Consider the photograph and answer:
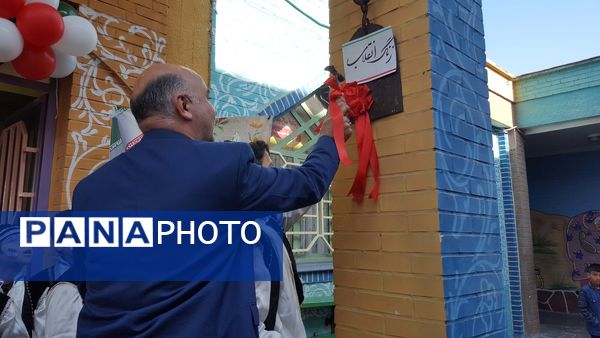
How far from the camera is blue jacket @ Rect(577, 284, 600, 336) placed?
4848 millimetres

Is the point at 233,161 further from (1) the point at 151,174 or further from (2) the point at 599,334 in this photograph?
(2) the point at 599,334

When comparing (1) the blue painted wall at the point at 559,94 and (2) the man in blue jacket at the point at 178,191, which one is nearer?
(2) the man in blue jacket at the point at 178,191

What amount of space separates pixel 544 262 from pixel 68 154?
9.91 meters

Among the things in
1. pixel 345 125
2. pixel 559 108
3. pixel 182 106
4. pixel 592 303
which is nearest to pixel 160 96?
pixel 182 106

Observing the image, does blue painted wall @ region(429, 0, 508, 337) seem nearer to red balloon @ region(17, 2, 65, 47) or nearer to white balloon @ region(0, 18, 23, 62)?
red balloon @ region(17, 2, 65, 47)

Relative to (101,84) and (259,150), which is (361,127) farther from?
(101,84)

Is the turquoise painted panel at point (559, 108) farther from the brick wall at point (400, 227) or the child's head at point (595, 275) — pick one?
the brick wall at point (400, 227)

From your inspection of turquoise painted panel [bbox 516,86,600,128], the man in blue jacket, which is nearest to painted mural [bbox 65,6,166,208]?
the man in blue jacket

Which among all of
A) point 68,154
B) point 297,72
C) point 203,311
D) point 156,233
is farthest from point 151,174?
point 297,72

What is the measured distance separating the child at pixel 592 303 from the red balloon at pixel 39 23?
6.00m

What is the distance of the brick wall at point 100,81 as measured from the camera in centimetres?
316

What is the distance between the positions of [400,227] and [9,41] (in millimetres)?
2540

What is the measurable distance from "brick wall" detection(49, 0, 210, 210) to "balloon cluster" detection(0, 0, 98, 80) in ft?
0.91

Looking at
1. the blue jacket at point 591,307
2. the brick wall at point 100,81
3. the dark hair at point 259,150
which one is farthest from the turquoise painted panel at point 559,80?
the dark hair at point 259,150
